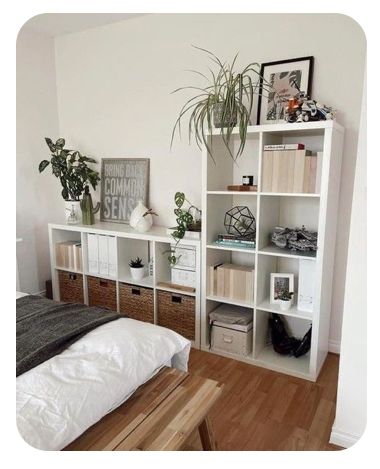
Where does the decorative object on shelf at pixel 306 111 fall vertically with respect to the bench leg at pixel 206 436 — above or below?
above

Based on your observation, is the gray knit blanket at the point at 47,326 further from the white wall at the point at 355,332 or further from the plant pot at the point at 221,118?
the plant pot at the point at 221,118

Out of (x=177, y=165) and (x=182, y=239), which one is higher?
(x=177, y=165)

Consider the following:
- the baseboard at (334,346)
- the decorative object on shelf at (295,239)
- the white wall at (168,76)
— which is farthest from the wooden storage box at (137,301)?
the baseboard at (334,346)

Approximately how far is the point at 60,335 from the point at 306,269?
4.80ft

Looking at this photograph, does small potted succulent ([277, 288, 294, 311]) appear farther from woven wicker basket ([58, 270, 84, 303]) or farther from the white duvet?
woven wicker basket ([58, 270, 84, 303])

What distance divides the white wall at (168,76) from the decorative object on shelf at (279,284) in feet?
1.08

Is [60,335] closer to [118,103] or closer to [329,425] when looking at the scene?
[329,425]

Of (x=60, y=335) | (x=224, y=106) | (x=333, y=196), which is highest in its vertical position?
(x=224, y=106)

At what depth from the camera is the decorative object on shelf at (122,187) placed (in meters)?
3.00

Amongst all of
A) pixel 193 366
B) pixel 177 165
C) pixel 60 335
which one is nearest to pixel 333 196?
Result: pixel 177 165

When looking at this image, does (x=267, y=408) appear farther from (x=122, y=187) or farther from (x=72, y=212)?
(x=72, y=212)

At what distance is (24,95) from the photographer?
305 cm
